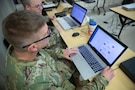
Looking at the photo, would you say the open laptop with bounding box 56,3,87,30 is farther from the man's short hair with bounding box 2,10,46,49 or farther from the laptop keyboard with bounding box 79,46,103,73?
the man's short hair with bounding box 2,10,46,49

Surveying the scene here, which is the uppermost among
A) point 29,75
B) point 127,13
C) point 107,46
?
point 29,75

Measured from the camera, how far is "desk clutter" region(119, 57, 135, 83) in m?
0.99

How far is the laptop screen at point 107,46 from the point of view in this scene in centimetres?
104

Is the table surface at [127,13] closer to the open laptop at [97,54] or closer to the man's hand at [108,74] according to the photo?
the open laptop at [97,54]

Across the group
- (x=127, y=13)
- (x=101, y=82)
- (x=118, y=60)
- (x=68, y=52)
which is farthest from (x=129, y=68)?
(x=127, y=13)

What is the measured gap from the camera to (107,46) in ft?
3.80

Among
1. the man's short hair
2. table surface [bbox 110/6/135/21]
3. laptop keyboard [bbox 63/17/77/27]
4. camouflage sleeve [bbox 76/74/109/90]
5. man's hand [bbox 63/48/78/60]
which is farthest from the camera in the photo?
table surface [bbox 110/6/135/21]

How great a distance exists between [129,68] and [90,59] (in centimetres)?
34

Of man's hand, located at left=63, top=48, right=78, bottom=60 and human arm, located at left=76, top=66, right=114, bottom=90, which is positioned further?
man's hand, located at left=63, top=48, right=78, bottom=60

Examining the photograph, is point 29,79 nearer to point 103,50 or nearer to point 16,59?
point 16,59

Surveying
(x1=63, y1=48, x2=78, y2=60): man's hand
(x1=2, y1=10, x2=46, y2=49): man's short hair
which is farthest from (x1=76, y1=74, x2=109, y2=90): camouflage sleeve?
(x1=2, y1=10, x2=46, y2=49): man's short hair

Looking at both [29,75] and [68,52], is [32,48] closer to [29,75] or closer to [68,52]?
[29,75]

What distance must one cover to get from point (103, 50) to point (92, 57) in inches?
4.9

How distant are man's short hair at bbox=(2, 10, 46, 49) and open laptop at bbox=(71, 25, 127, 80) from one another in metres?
0.55
